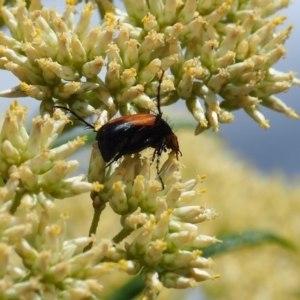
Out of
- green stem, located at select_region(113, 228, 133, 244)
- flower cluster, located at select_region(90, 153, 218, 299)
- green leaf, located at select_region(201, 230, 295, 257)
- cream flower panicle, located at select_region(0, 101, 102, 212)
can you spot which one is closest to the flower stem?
cream flower panicle, located at select_region(0, 101, 102, 212)

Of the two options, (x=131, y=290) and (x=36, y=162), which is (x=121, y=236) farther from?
(x=131, y=290)

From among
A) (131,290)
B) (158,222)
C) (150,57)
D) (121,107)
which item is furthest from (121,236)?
(131,290)

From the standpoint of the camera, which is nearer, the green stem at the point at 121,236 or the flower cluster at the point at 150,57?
the green stem at the point at 121,236

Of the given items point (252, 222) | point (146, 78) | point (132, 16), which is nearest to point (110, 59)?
point (146, 78)

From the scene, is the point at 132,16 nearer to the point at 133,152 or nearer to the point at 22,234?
the point at 133,152

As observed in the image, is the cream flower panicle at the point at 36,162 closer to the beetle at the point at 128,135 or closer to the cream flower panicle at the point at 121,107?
the cream flower panicle at the point at 121,107

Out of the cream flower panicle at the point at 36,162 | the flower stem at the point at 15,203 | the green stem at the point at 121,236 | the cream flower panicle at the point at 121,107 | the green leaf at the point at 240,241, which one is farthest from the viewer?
the green leaf at the point at 240,241

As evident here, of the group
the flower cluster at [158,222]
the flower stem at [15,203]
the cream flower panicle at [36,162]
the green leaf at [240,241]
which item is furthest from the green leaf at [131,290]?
the flower stem at [15,203]

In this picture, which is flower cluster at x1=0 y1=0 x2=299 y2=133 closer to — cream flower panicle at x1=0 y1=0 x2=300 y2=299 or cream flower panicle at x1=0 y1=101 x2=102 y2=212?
cream flower panicle at x1=0 y1=0 x2=300 y2=299

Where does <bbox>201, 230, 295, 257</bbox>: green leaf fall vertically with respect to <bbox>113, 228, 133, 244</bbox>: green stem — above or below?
below
